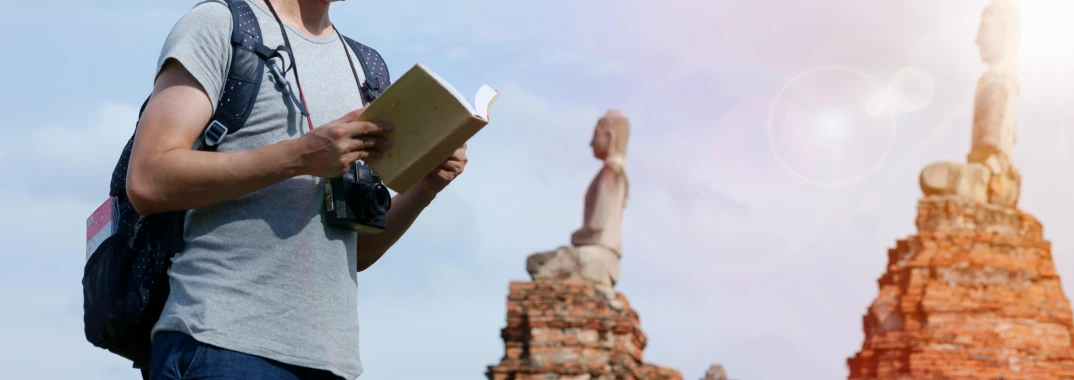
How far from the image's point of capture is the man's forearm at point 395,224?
2740 millimetres

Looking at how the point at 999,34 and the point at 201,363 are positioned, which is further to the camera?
the point at 999,34

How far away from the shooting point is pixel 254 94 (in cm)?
242

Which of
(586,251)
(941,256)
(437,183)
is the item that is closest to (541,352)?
(586,251)

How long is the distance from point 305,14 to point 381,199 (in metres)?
0.37

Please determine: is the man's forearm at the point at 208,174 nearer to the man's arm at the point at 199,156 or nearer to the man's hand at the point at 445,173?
the man's arm at the point at 199,156

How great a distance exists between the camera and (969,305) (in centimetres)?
1841

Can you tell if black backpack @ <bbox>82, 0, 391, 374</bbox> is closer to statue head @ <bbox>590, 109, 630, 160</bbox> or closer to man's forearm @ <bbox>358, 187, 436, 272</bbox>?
man's forearm @ <bbox>358, 187, 436, 272</bbox>

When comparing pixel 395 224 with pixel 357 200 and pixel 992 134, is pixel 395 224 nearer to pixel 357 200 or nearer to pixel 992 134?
pixel 357 200

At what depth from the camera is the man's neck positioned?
8.54 feet

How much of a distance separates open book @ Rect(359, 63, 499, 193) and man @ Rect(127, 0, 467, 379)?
29 millimetres

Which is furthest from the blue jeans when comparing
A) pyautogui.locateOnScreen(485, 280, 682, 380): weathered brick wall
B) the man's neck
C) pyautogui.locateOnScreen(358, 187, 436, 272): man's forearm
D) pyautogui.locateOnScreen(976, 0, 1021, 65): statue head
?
pyautogui.locateOnScreen(976, 0, 1021, 65): statue head

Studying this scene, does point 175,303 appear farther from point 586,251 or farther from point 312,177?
point 586,251

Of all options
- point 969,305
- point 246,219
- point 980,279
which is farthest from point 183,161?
point 980,279

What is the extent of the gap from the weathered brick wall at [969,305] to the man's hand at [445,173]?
15.8m
